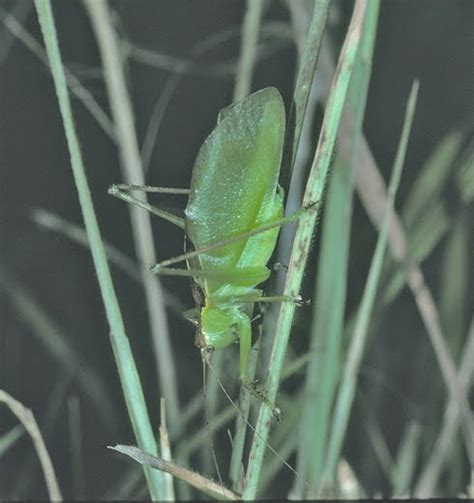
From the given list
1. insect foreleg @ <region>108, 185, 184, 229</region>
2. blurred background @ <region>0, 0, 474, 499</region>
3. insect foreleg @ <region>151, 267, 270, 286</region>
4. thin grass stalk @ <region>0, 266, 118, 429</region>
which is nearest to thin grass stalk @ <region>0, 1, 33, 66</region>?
blurred background @ <region>0, 0, 474, 499</region>

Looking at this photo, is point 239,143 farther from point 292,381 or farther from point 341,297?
point 292,381

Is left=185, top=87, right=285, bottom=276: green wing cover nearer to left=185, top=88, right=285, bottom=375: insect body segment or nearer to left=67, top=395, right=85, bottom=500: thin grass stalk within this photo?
left=185, top=88, right=285, bottom=375: insect body segment

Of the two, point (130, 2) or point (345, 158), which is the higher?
point (130, 2)

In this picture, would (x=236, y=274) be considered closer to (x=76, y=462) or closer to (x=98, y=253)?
(x=98, y=253)

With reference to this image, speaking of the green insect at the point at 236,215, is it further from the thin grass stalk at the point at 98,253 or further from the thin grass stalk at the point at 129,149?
the thin grass stalk at the point at 129,149

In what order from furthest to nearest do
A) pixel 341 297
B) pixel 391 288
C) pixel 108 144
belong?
pixel 108 144, pixel 391 288, pixel 341 297

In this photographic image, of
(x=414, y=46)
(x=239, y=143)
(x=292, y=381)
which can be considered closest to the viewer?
(x=239, y=143)

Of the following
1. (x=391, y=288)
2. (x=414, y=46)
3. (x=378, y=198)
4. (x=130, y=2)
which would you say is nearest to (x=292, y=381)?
(x=391, y=288)
